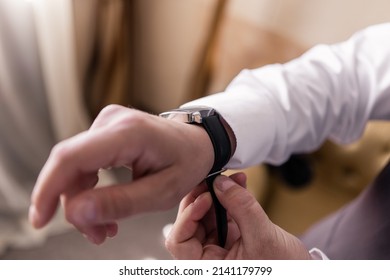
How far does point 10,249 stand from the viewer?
3.73 ft

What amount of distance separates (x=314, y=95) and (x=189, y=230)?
10.6 inches

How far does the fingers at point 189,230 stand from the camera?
444 millimetres

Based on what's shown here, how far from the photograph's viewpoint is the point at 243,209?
42 cm

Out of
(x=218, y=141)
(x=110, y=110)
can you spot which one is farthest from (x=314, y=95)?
(x=110, y=110)

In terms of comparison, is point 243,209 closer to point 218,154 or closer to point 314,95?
point 218,154

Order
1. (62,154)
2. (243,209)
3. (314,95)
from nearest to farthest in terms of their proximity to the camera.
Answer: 1. (62,154)
2. (243,209)
3. (314,95)

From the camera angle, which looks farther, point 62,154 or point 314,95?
point 314,95

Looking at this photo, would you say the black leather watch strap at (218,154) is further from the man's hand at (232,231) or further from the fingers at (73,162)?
the fingers at (73,162)

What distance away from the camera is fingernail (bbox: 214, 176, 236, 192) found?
1.42ft

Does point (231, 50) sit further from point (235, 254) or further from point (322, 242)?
point (235, 254)

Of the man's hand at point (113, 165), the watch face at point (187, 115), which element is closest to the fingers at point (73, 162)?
the man's hand at point (113, 165)

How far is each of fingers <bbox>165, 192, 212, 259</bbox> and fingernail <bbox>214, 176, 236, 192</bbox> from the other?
2 cm

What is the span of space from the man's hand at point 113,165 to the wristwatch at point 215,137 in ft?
0.16

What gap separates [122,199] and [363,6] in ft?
2.72
